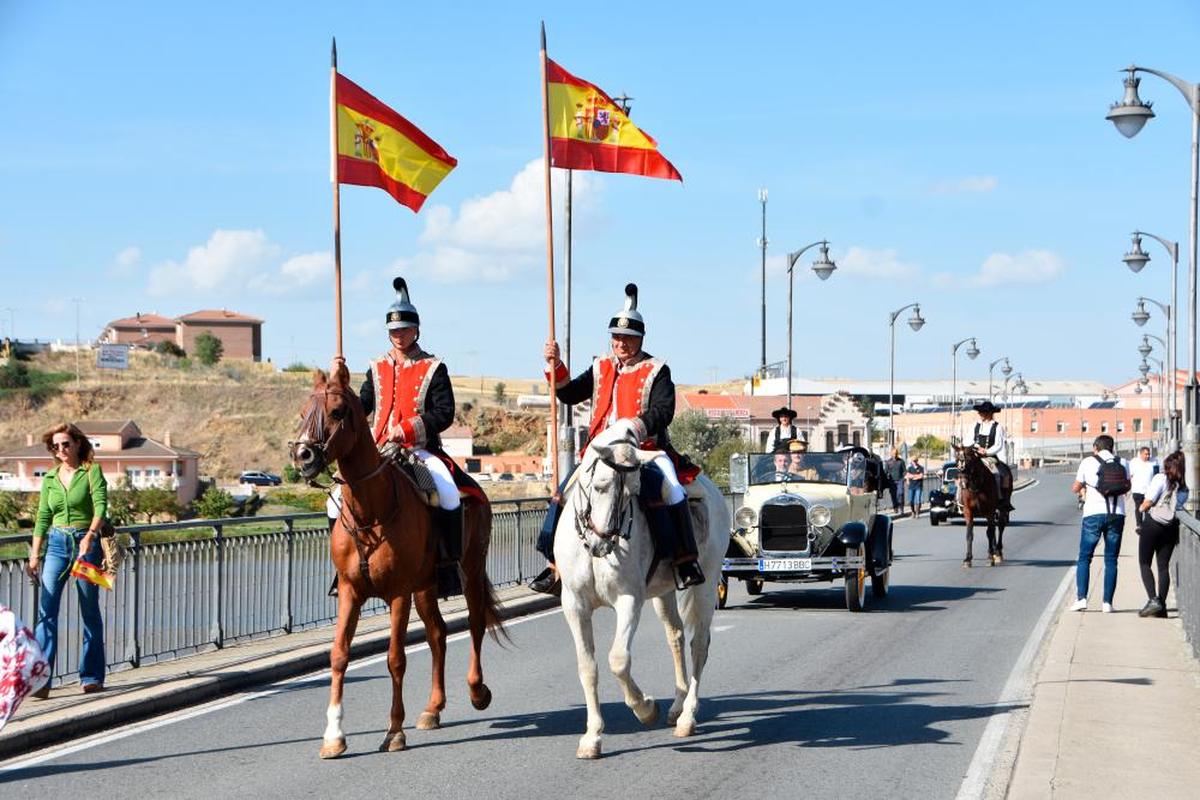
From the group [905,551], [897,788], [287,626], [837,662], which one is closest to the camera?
[897,788]

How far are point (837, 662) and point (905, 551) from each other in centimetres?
1808

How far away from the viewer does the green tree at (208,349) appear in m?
185

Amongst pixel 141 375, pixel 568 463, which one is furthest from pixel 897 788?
pixel 141 375

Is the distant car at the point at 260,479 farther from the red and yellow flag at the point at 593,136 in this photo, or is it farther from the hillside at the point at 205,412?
the red and yellow flag at the point at 593,136

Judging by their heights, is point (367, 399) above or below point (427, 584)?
above

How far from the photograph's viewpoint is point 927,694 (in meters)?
12.2

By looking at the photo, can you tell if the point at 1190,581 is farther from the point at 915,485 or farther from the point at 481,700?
the point at 915,485

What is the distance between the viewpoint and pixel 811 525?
19266 mm

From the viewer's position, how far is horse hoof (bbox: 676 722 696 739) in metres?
10.1

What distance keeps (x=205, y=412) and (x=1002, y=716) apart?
141675mm

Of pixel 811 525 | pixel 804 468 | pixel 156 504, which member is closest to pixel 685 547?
pixel 811 525

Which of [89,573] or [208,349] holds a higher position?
[208,349]

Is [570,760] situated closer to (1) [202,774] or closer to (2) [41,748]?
(1) [202,774]

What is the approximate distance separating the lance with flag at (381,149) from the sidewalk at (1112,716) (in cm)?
751
